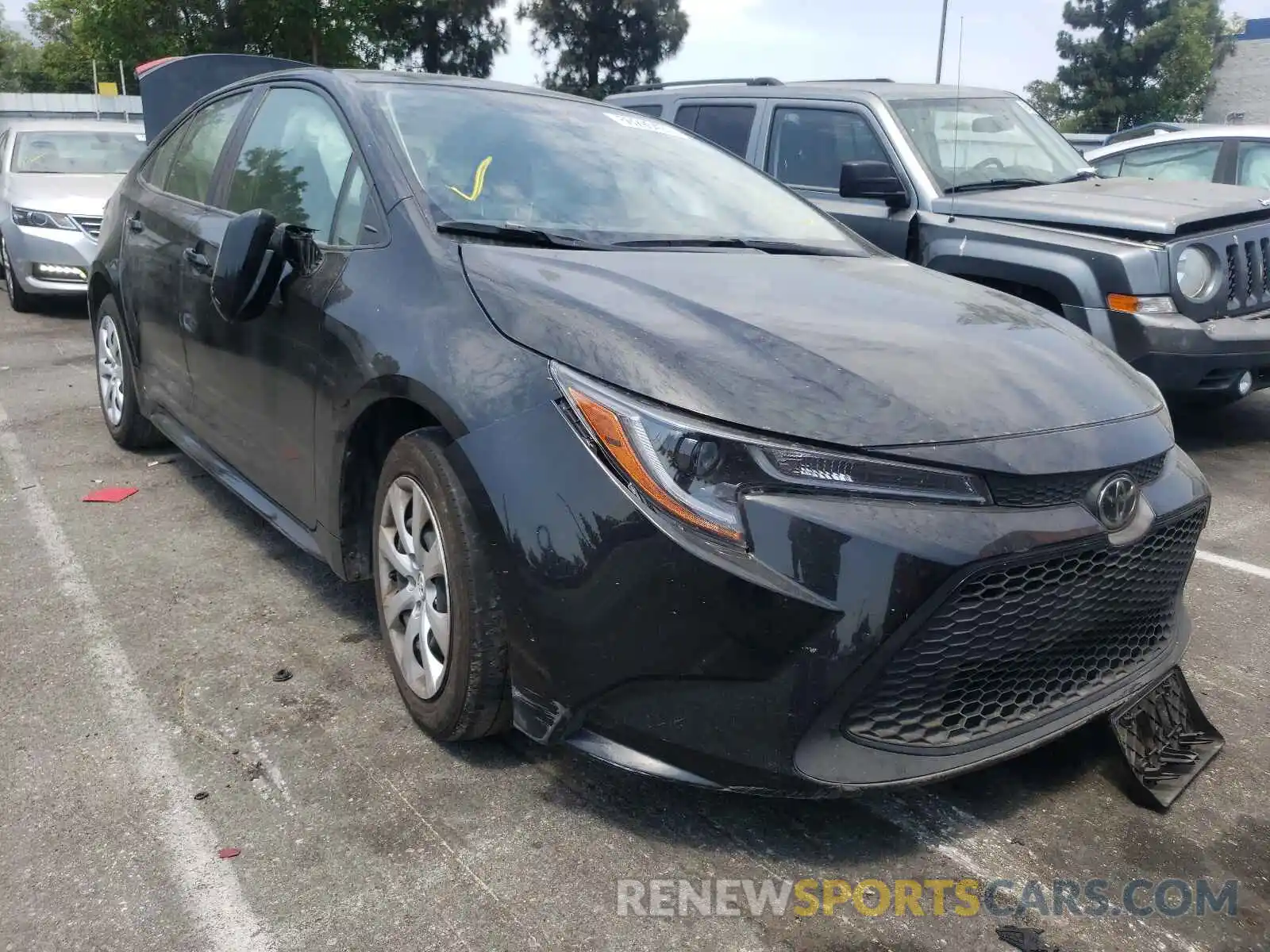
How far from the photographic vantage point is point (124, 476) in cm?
515

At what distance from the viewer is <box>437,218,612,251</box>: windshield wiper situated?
2.99 metres

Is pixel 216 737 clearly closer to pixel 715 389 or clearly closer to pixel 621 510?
pixel 621 510

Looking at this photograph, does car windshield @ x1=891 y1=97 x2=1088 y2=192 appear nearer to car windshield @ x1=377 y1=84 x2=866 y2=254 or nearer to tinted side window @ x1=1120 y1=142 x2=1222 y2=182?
tinted side window @ x1=1120 y1=142 x2=1222 y2=182

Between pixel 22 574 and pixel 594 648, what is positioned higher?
pixel 594 648

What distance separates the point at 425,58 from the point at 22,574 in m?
42.2

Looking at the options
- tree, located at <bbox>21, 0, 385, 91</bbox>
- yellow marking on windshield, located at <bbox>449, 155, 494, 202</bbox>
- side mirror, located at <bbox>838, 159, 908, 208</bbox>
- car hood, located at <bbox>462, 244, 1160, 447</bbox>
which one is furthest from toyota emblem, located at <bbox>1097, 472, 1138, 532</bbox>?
tree, located at <bbox>21, 0, 385, 91</bbox>

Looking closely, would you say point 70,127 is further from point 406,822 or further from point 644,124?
point 406,822

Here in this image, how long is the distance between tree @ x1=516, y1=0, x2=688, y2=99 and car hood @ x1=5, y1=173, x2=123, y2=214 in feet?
116

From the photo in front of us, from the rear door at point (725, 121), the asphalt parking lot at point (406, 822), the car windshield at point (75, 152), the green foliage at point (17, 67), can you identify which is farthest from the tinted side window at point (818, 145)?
the green foliage at point (17, 67)

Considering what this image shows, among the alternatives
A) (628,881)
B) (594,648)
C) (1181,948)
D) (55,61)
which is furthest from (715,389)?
(55,61)

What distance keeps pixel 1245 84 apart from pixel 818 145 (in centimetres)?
5079

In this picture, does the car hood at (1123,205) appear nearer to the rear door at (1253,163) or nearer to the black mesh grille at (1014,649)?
the rear door at (1253,163)

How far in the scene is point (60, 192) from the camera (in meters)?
9.97

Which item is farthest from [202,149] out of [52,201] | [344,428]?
[52,201]
